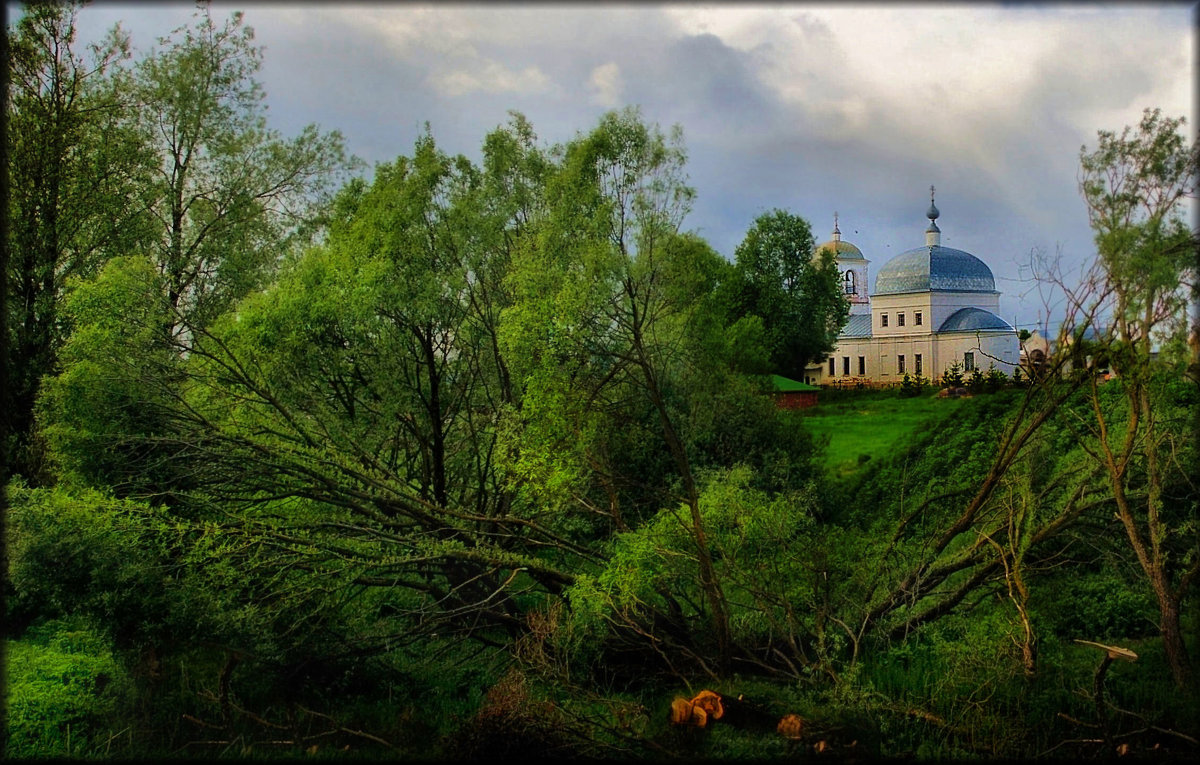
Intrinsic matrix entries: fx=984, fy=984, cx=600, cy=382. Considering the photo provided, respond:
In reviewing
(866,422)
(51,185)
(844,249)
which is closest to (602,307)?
(51,185)

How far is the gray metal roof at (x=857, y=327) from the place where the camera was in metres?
18.0

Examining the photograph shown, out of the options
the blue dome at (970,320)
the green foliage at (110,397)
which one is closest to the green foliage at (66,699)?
the green foliage at (110,397)

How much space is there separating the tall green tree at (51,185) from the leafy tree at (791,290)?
436 inches

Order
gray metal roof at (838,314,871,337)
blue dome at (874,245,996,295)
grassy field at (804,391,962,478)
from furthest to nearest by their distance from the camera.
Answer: gray metal roof at (838,314,871,337) → grassy field at (804,391,962,478) → blue dome at (874,245,996,295)

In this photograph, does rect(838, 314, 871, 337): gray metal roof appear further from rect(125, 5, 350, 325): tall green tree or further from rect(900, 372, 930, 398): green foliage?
rect(125, 5, 350, 325): tall green tree

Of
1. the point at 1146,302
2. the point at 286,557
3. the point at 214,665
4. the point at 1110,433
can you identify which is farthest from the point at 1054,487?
the point at 214,665

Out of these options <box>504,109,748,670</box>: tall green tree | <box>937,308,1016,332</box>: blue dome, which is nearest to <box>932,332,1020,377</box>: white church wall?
<box>937,308,1016,332</box>: blue dome

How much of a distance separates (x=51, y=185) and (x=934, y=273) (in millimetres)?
13571

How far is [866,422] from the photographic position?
18.0 metres

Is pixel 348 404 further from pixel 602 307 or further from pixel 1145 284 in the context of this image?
pixel 1145 284

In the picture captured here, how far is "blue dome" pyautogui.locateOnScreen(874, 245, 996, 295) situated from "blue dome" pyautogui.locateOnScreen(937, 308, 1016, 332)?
1.17 feet

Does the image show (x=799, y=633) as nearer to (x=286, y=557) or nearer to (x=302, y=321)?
(x=286, y=557)

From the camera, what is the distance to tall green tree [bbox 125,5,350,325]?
13586 millimetres

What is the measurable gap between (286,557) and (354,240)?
343cm
